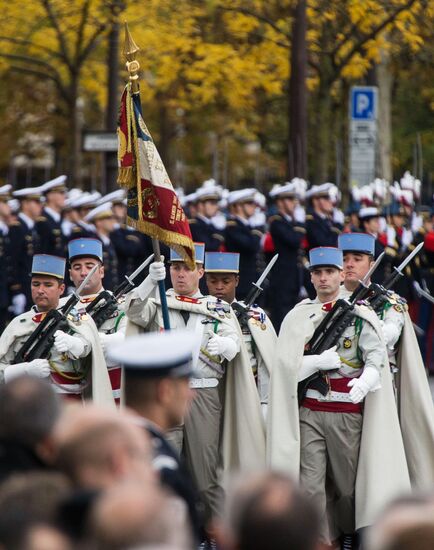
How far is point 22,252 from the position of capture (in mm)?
16781

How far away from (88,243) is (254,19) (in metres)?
13.6

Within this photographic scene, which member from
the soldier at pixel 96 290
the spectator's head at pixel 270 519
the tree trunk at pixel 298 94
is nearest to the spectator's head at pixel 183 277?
the soldier at pixel 96 290

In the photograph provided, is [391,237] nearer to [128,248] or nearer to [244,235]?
[244,235]

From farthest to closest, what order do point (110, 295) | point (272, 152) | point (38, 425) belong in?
point (272, 152) < point (110, 295) < point (38, 425)

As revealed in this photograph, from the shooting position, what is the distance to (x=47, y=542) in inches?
144

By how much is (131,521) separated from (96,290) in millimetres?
6772

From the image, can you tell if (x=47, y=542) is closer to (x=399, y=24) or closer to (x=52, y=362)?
(x=52, y=362)

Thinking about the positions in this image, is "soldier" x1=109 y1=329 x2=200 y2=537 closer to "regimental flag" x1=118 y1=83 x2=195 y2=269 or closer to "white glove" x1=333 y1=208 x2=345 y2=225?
"regimental flag" x1=118 y1=83 x2=195 y2=269

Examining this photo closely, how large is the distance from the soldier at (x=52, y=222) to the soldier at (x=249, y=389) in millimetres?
7113

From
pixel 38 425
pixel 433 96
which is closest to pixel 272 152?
pixel 433 96

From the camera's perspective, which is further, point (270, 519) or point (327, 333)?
point (327, 333)

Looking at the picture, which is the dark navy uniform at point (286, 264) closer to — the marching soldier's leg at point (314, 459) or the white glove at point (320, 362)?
the marching soldier's leg at point (314, 459)

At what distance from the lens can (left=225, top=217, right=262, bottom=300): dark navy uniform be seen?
1720 cm

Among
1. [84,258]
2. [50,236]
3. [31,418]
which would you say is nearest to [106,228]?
[50,236]
